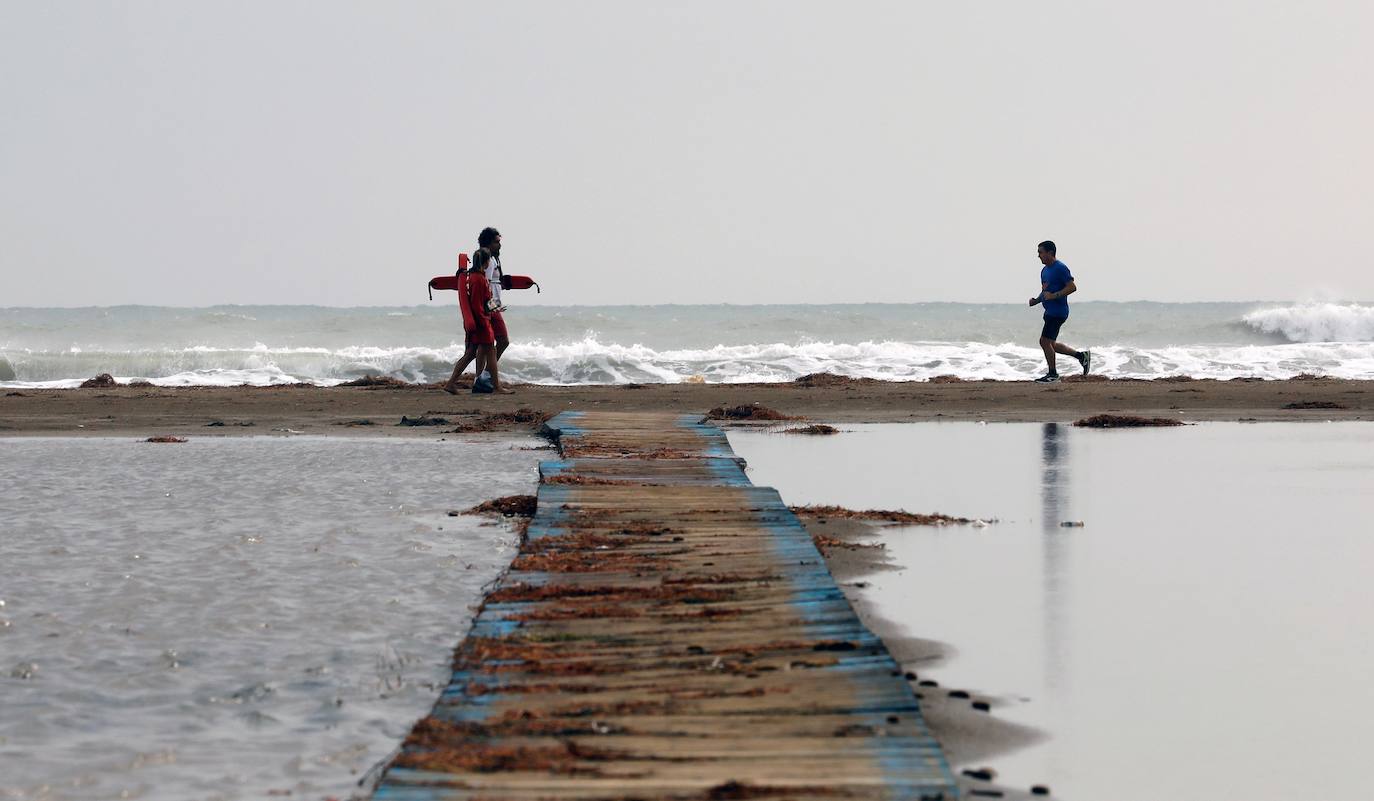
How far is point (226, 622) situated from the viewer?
584cm

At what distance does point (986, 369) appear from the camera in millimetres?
28094

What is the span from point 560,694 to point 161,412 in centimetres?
1451

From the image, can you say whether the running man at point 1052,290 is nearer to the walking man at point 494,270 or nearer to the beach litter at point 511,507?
the walking man at point 494,270

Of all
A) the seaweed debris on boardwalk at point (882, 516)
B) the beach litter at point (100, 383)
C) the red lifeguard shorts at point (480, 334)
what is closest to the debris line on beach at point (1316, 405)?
the red lifeguard shorts at point (480, 334)

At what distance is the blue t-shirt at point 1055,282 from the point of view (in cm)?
2028

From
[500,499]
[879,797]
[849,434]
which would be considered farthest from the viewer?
[849,434]

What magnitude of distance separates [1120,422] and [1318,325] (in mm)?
33125

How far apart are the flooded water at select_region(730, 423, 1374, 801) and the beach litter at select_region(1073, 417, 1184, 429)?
9.70ft

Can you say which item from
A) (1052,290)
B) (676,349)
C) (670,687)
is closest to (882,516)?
(670,687)

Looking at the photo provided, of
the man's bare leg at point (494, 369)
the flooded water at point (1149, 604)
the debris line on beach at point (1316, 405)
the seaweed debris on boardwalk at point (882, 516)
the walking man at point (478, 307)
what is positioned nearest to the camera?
the flooded water at point (1149, 604)

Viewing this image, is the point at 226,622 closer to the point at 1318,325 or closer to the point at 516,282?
the point at 516,282

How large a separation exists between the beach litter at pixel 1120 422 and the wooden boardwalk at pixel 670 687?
27.6 feet

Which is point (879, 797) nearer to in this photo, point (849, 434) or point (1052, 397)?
point (849, 434)

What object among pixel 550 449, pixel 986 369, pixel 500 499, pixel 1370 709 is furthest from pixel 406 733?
pixel 986 369
